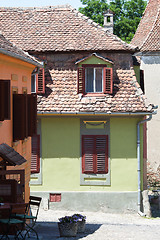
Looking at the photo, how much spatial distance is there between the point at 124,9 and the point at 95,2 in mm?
2377

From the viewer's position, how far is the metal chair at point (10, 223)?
13.5 m

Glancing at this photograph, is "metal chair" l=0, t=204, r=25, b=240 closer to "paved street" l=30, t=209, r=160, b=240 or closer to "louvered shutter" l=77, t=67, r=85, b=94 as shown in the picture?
"paved street" l=30, t=209, r=160, b=240

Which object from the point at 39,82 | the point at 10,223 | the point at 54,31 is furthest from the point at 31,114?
the point at 54,31

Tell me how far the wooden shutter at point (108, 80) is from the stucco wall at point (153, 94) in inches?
385

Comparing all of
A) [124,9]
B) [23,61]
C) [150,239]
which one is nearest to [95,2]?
[124,9]

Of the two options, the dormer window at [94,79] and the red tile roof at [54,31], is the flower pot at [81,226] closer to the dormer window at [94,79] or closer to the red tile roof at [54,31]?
the dormer window at [94,79]

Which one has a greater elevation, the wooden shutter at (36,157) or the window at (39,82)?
the window at (39,82)

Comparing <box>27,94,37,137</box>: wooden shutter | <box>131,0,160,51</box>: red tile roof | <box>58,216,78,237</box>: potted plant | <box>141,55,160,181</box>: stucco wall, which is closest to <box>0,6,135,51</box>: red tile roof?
A: <box>27,94,37,137</box>: wooden shutter

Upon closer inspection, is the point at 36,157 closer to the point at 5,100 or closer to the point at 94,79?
the point at 94,79

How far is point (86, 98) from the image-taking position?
2284cm

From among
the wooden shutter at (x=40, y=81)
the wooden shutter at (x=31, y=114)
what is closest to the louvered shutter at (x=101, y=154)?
the wooden shutter at (x=40, y=81)

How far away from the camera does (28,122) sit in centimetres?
1753

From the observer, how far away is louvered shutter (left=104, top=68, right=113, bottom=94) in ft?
74.9

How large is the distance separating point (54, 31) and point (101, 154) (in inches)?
223
